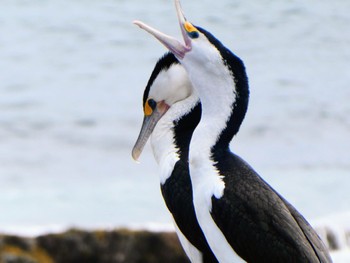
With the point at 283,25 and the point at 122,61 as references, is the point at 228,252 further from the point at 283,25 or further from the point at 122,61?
the point at 283,25

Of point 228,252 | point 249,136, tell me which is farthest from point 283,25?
point 228,252

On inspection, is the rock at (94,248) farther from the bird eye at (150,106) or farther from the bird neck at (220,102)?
the bird neck at (220,102)

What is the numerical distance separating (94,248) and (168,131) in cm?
114

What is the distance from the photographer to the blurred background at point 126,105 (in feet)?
29.7

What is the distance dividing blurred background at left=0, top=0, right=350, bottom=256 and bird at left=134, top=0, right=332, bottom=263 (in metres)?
1.87

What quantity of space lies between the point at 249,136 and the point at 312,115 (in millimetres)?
970

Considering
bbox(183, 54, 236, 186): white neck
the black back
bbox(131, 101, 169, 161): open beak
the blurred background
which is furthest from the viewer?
the blurred background

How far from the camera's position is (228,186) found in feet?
15.5

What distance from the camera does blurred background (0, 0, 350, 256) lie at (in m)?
9.05

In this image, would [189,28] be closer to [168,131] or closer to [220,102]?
[220,102]

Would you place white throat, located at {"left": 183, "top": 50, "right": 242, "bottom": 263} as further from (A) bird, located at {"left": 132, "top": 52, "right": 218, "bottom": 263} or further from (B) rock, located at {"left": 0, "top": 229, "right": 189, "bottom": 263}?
(B) rock, located at {"left": 0, "top": 229, "right": 189, "bottom": 263}

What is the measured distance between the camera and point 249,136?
1174 centimetres

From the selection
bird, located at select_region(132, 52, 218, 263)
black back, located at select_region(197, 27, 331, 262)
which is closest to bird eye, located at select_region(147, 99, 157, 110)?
bird, located at select_region(132, 52, 218, 263)

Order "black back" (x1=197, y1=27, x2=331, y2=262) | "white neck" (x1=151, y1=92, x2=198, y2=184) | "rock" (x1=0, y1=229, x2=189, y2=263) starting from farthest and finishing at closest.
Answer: "rock" (x1=0, y1=229, x2=189, y2=263) < "white neck" (x1=151, y1=92, x2=198, y2=184) < "black back" (x1=197, y1=27, x2=331, y2=262)
